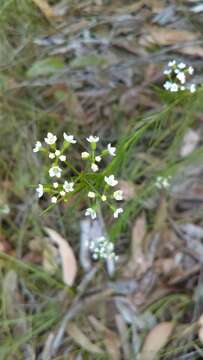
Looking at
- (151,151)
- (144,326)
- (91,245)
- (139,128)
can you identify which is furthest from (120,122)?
(144,326)

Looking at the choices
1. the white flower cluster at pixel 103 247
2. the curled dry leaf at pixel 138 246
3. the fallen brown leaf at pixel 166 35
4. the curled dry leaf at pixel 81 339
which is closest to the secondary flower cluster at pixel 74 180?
the white flower cluster at pixel 103 247

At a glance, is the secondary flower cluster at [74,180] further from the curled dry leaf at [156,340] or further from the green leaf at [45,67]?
the green leaf at [45,67]

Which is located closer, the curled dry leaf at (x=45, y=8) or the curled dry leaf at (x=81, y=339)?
the curled dry leaf at (x=81, y=339)

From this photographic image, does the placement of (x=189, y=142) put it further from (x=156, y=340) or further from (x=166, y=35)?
(x=156, y=340)

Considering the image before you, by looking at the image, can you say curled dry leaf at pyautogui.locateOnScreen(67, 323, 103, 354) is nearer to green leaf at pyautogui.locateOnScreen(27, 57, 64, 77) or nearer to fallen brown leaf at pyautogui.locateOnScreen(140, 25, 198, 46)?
green leaf at pyautogui.locateOnScreen(27, 57, 64, 77)

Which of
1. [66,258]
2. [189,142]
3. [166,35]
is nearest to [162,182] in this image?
[189,142]

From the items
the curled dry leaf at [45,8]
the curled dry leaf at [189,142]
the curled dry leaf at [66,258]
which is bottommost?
the curled dry leaf at [66,258]
